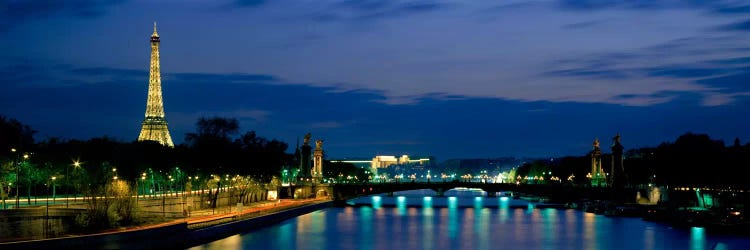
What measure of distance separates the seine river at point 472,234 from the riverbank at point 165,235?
3.51 ft

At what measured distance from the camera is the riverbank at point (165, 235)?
51.2 m

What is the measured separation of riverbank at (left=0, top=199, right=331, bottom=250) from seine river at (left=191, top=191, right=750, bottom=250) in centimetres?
107

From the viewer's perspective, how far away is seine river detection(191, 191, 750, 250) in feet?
259

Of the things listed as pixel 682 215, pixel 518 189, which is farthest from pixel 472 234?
pixel 518 189

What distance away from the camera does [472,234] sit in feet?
300

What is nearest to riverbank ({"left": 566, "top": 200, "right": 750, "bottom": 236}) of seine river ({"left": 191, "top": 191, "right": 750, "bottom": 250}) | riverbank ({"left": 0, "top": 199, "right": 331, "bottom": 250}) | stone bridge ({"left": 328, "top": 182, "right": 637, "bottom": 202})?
seine river ({"left": 191, "top": 191, "right": 750, "bottom": 250})

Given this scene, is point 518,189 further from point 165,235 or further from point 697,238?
point 165,235

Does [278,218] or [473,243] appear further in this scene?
[278,218]

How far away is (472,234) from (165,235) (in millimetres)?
34000

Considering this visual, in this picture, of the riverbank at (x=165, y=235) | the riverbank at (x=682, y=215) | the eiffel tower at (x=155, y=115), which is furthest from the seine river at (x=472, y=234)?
the eiffel tower at (x=155, y=115)

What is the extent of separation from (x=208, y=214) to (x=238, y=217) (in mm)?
7770

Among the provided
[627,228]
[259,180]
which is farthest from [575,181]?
[627,228]

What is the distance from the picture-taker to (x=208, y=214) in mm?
97500

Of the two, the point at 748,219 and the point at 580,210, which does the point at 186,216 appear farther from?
the point at 580,210
